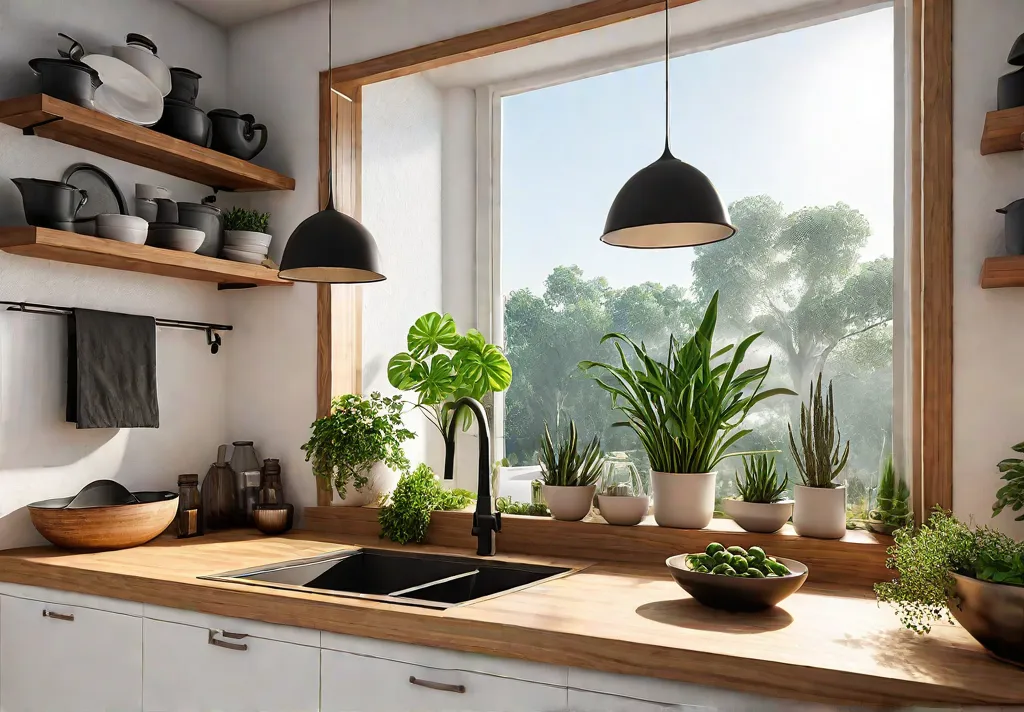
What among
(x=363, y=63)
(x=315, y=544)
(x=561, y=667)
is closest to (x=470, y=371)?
(x=315, y=544)

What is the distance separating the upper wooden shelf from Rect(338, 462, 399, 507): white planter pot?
1.04 m

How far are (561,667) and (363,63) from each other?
6.84ft

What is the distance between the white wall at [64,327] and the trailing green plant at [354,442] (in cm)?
49

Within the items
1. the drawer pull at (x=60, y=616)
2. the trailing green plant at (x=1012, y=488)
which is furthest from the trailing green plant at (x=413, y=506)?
the trailing green plant at (x=1012, y=488)

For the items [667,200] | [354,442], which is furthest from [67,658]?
[667,200]

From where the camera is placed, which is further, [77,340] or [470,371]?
[470,371]

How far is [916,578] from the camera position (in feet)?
4.88

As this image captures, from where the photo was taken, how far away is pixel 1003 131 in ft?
5.64

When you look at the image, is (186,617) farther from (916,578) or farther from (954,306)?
(954,306)

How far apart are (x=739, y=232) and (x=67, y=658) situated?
7.38 ft

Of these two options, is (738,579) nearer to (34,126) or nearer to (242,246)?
(242,246)

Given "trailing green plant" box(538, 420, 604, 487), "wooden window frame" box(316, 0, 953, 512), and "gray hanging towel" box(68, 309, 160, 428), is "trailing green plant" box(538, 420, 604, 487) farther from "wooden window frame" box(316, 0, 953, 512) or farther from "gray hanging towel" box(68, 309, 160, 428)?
"gray hanging towel" box(68, 309, 160, 428)

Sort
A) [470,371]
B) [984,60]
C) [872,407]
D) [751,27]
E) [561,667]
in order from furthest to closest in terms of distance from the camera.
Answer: [470,371] → [751,27] → [872,407] → [984,60] → [561,667]

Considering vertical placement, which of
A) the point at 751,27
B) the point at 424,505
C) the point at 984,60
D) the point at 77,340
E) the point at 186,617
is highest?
the point at 751,27
